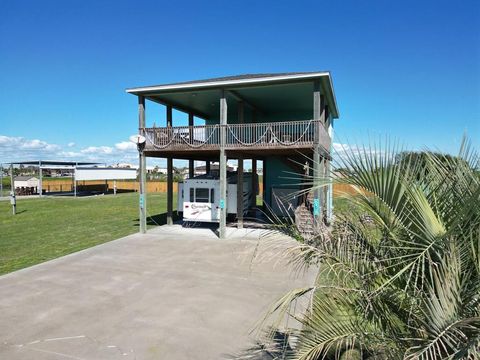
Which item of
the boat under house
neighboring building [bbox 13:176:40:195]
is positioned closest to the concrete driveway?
the boat under house

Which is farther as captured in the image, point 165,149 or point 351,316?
point 165,149

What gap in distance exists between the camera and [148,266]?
8.88 m

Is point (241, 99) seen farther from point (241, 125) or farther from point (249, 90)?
point (241, 125)

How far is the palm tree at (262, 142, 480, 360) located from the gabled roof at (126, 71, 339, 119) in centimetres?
961

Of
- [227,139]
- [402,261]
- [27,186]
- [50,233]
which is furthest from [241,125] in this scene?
[27,186]

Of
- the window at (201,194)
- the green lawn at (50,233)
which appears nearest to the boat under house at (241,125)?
the window at (201,194)

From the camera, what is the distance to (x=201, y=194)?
15219mm

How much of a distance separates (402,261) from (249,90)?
12.2m

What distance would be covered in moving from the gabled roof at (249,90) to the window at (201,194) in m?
4.41

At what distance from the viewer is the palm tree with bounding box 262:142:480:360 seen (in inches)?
81.0

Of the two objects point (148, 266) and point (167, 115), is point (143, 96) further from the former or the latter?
point (148, 266)

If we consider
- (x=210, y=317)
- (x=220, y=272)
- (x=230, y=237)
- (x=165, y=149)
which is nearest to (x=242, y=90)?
(x=165, y=149)

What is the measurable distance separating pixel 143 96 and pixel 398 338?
13821 millimetres

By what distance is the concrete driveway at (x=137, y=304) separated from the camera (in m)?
4.66
